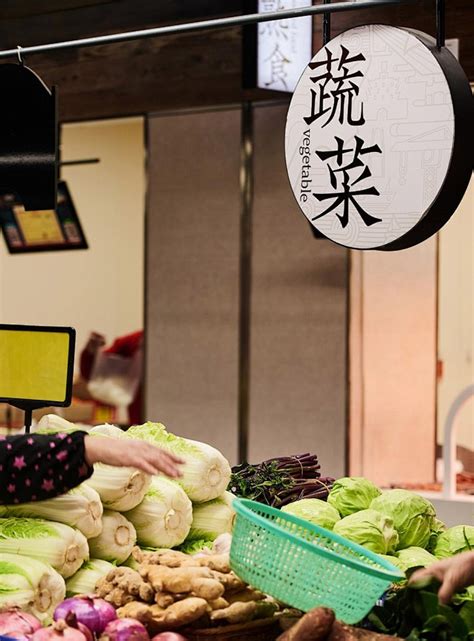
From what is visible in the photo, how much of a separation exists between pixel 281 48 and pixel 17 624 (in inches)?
163

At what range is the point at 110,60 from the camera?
23.5ft

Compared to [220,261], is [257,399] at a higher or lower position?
lower

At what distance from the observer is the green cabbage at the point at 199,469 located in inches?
123

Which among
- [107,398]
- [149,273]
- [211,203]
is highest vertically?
[211,203]

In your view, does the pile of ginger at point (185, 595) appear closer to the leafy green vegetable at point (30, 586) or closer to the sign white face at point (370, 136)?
the leafy green vegetable at point (30, 586)

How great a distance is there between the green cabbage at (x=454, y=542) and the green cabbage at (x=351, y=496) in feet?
0.83

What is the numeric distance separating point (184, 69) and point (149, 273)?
1410mm

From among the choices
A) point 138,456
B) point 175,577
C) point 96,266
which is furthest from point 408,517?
point 96,266

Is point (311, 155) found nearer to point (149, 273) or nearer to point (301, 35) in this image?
point (301, 35)

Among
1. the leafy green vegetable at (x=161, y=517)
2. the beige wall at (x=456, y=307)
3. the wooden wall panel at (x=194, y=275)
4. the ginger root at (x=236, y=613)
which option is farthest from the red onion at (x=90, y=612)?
the beige wall at (x=456, y=307)

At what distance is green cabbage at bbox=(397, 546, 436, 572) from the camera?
2.89 meters

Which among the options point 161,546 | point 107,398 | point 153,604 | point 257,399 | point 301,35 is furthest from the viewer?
point 107,398

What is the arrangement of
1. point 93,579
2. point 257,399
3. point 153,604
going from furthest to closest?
1. point 257,399
2. point 93,579
3. point 153,604

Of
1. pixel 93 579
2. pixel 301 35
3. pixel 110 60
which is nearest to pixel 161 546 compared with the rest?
pixel 93 579
